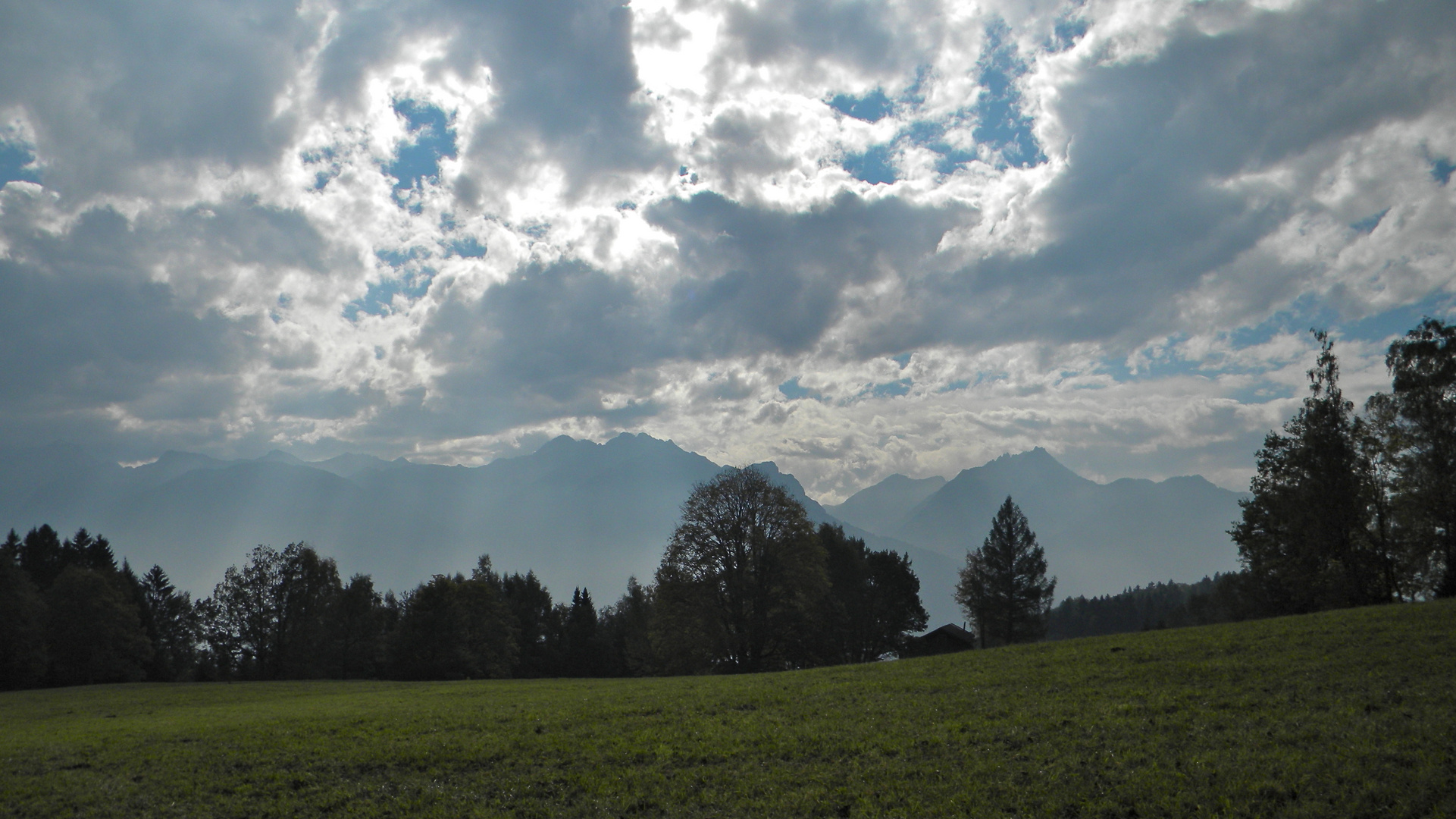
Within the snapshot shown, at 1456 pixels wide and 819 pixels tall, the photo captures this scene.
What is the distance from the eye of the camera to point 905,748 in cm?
1327

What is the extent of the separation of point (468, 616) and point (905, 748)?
62998 millimetres

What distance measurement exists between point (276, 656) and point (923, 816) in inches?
3166

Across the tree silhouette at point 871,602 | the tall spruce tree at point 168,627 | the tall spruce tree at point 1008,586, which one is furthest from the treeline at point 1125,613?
the tall spruce tree at point 168,627

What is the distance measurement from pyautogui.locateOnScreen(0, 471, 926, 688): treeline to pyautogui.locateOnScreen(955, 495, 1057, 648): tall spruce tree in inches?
253

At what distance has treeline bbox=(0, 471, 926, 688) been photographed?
47594mm

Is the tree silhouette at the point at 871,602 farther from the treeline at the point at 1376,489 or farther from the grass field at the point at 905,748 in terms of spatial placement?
the grass field at the point at 905,748

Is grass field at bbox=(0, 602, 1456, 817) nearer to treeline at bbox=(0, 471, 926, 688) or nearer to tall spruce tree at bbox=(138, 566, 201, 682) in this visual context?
treeline at bbox=(0, 471, 926, 688)

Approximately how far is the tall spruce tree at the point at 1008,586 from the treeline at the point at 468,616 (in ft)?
21.1

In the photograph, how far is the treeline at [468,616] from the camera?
4759cm

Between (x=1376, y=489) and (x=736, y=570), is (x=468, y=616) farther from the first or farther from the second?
(x=1376, y=489)

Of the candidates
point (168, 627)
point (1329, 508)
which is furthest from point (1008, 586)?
point (168, 627)

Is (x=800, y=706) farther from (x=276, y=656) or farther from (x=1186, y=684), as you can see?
(x=276, y=656)

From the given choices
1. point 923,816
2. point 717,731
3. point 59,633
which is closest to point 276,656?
point 59,633

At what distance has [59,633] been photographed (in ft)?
199
